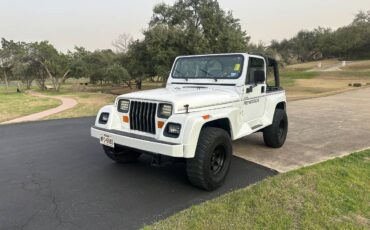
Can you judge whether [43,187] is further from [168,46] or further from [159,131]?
[168,46]

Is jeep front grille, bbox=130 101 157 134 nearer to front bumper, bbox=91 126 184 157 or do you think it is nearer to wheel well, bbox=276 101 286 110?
front bumper, bbox=91 126 184 157

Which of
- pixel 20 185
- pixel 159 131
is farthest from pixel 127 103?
pixel 20 185

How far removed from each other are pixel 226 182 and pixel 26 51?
103ft

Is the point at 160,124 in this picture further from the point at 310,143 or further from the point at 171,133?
the point at 310,143

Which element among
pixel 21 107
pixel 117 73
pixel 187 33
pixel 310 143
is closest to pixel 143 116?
pixel 310 143

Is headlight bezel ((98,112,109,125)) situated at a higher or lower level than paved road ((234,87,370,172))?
higher

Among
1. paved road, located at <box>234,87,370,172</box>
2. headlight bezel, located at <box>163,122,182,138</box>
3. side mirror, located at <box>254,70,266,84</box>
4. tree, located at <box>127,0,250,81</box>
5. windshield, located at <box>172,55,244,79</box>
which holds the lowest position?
paved road, located at <box>234,87,370,172</box>

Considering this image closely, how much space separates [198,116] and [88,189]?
1.79 metres

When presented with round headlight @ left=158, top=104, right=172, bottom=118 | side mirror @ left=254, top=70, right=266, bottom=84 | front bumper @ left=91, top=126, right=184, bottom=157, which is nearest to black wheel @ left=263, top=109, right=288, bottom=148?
side mirror @ left=254, top=70, right=266, bottom=84

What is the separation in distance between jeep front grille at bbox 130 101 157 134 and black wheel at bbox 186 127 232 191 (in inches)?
26.1

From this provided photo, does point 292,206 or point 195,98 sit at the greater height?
point 195,98

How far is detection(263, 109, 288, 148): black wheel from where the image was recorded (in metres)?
5.49

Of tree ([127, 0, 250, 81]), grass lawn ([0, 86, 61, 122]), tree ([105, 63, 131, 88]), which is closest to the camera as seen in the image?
grass lawn ([0, 86, 61, 122])

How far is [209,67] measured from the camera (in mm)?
4902
